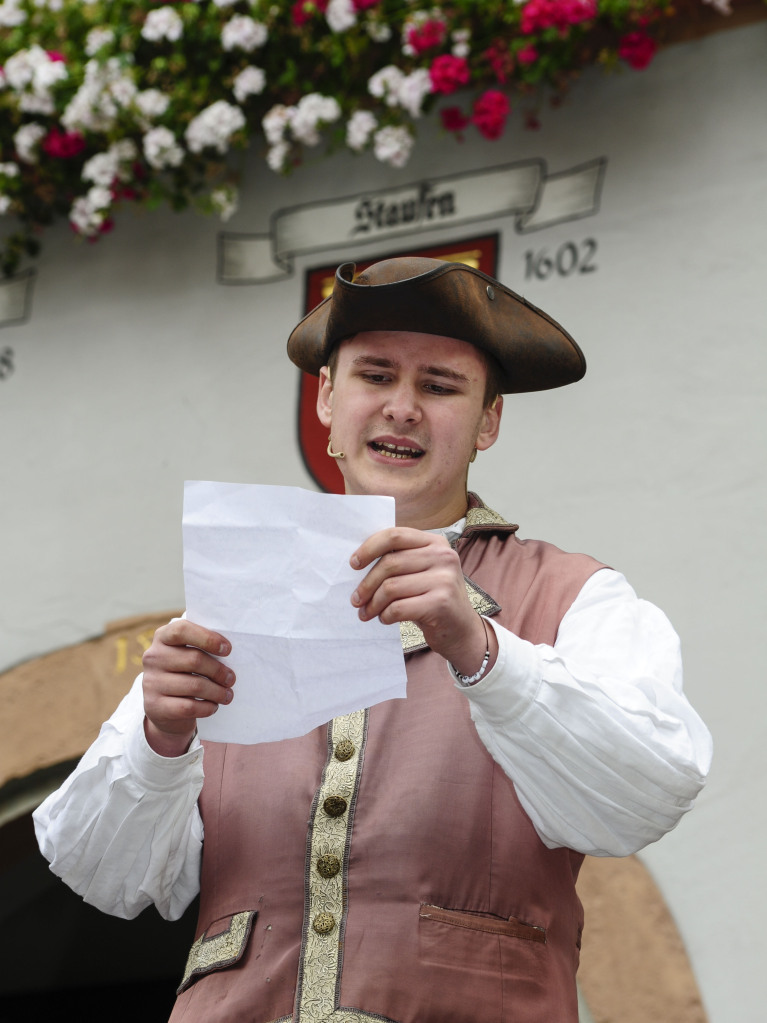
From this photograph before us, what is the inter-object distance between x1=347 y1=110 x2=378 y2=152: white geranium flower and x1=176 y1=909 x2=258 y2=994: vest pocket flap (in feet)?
9.10

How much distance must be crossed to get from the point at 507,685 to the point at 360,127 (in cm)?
278

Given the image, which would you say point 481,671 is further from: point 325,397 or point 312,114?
point 312,114

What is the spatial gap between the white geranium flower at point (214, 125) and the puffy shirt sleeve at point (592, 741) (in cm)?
284

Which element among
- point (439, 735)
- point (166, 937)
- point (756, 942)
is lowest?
point (166, 937)

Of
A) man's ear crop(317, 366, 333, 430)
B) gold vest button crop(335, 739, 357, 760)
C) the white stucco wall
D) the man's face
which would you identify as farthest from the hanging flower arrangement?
gold vest button crop(335, 739, 357, 760)

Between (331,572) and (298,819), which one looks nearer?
(331,572)

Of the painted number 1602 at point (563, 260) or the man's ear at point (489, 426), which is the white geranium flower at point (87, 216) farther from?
the man's ear at point (489, 426)

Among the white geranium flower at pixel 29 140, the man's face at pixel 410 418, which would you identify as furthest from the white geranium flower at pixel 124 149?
the man's face at pixel 410 418

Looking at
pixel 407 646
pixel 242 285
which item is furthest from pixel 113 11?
pixel 407 646

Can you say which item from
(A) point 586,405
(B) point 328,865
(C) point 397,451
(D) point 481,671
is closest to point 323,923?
(B) point 328,865

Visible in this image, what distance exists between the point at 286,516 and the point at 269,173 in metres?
2.94

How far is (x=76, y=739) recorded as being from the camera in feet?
12.7

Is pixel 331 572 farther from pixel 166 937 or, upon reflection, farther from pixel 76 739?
pixel 166 937

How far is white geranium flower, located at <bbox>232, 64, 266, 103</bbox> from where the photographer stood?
12.9 ft
